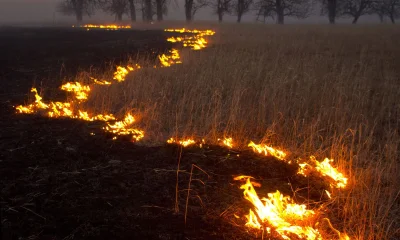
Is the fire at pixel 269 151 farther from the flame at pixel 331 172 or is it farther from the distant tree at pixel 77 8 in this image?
the distant tree at pixel 77 8

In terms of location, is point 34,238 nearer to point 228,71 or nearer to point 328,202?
point 328,202

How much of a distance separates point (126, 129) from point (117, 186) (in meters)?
2.20

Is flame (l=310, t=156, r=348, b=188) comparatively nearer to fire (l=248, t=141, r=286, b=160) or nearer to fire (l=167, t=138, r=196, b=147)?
fire (l=248, t=141, r=286, b=160)

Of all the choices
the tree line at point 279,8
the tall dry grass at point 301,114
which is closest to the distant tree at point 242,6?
the tree line at point 279,8

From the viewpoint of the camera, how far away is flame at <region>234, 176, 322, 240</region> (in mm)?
3120

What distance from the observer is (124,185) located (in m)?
4.11

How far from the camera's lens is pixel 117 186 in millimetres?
4082

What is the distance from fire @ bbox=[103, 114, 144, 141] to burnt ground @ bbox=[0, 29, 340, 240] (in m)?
0.25

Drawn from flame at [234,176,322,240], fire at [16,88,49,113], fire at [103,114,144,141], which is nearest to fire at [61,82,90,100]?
fire at [16,88,49,113]

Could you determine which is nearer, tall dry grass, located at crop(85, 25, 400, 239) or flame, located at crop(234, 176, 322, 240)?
flame, located at crop(234, 176, 322, 240)

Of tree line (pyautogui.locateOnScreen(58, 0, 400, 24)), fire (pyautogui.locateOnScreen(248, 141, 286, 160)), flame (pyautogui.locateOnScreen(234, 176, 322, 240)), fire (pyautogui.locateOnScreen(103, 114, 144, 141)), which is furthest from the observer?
tree line (pyautogui.locateOnScreen(58, 0, 400, 24))

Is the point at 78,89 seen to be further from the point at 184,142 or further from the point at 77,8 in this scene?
the point at 77,8

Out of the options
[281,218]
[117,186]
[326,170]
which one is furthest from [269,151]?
[117,186]

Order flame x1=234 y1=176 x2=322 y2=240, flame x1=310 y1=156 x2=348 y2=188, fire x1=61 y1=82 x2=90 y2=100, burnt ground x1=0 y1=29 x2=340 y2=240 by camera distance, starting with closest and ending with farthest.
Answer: flame x1=234 y1=176 x2=322 y2=240 → burnt ground x1=0 y1=29 x2=340 y2=240 → flame x1=310 y1=156 x2=348 y2=188 → fire x1=61 y1=82 x2=90 y2=100
